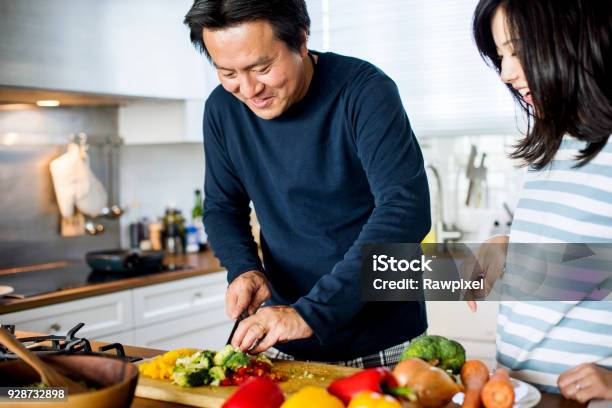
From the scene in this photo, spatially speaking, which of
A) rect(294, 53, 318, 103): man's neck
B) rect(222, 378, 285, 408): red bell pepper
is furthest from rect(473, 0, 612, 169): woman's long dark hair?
rect(222, 378, 285, 408): red bell pepper

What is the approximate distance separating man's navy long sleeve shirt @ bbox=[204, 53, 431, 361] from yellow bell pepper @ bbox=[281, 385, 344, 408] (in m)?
0.50

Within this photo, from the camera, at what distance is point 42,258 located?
10.7ft

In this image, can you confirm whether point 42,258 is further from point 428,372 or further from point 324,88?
point 428,372

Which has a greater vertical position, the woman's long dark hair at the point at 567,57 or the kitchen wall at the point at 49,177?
the woman's long dark hair at the point at 567,57

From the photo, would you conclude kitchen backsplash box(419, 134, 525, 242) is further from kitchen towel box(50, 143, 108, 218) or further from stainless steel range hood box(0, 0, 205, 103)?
kitchen towel box(50, 143, 108, 218)

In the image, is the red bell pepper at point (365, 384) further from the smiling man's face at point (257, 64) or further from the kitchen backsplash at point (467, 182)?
the kitchen backsplash at point (467, 182)

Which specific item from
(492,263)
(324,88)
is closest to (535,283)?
(492,263)

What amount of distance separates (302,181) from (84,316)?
1.43 metres

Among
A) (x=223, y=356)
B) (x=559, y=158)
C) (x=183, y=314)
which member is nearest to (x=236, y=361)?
(x=223, y=356)

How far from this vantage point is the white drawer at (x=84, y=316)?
254cm

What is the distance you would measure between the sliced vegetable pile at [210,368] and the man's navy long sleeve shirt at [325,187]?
0.80 feet

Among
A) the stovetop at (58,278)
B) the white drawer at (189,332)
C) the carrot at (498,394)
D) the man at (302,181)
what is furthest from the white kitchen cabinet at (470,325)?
the carrot at (498,394)

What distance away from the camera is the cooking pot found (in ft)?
9.95

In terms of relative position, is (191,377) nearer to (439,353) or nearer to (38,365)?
(38,365)
